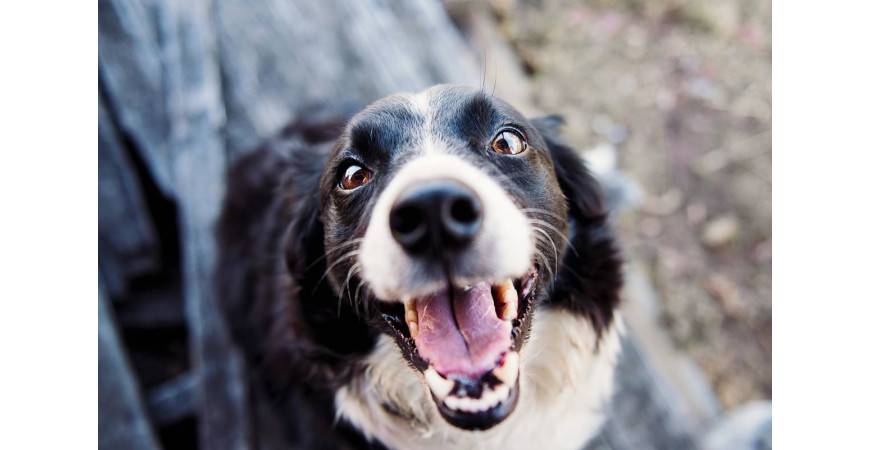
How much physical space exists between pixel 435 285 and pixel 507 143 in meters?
0.56

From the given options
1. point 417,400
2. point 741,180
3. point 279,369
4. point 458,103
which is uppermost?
point 458,103

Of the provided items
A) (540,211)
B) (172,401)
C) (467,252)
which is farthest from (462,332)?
(172,401)

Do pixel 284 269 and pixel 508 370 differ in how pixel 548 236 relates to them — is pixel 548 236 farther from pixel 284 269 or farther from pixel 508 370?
pixel 284 269

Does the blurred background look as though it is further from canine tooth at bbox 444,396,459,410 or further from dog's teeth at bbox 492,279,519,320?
canine tooth at bbox 444,396,459,410

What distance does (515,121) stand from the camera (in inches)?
63.1

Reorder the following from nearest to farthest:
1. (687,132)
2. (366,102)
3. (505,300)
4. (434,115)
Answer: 1. (505,300)
2. (434,115)
3. (366,102)
4. (687,132)

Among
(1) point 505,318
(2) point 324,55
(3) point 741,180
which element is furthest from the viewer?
(3) point 741,180

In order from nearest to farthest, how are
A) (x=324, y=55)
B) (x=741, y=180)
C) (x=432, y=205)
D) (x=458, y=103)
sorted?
(x=432, y=205), (x=458, y=103), (x=324, y=55), (x=741, y=180)

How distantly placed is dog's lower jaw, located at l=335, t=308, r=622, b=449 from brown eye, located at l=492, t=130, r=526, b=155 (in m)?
0.51

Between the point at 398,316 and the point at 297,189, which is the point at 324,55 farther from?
the point at 398,316

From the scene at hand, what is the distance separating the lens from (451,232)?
3.84 feet

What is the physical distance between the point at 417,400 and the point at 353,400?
0.71 ft

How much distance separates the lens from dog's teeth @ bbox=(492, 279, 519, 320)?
142 centimetres

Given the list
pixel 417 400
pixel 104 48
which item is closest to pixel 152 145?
pixel 104 48
